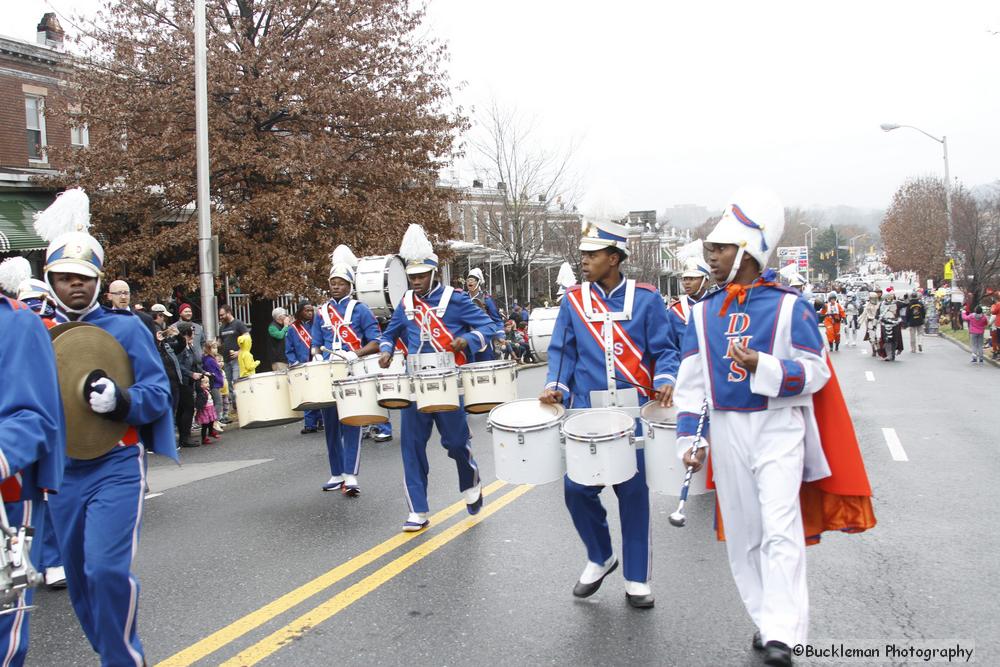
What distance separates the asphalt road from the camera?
14.9 ft

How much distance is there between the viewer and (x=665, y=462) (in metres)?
4.71

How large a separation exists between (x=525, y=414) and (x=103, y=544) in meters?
2.34

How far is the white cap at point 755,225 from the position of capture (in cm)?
435

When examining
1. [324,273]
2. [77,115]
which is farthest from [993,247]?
[77,115]

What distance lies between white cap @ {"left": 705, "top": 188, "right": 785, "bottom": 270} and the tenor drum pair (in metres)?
1.12

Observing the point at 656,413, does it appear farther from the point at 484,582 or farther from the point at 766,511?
the point at 484,582

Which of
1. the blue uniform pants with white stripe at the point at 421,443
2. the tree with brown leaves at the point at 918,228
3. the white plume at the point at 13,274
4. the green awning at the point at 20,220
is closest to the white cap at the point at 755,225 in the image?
the blue uniform pants with white stripe at the point at 421,443

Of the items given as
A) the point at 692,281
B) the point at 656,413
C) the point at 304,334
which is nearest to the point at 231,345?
the point at 304,334

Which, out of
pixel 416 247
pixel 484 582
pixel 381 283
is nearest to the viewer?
pixel 484 582

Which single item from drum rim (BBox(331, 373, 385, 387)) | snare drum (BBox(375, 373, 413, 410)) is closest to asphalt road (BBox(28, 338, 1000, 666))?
snare drum (BBox(375, 373, 413, 410))

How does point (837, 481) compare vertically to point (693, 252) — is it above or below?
below

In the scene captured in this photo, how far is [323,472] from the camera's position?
32.5 ft

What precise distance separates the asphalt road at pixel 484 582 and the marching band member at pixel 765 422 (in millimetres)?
536

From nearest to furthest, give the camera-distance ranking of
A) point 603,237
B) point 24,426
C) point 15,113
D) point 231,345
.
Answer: point 24,426 < point 603,237 < point 231,345 < point 15,113
